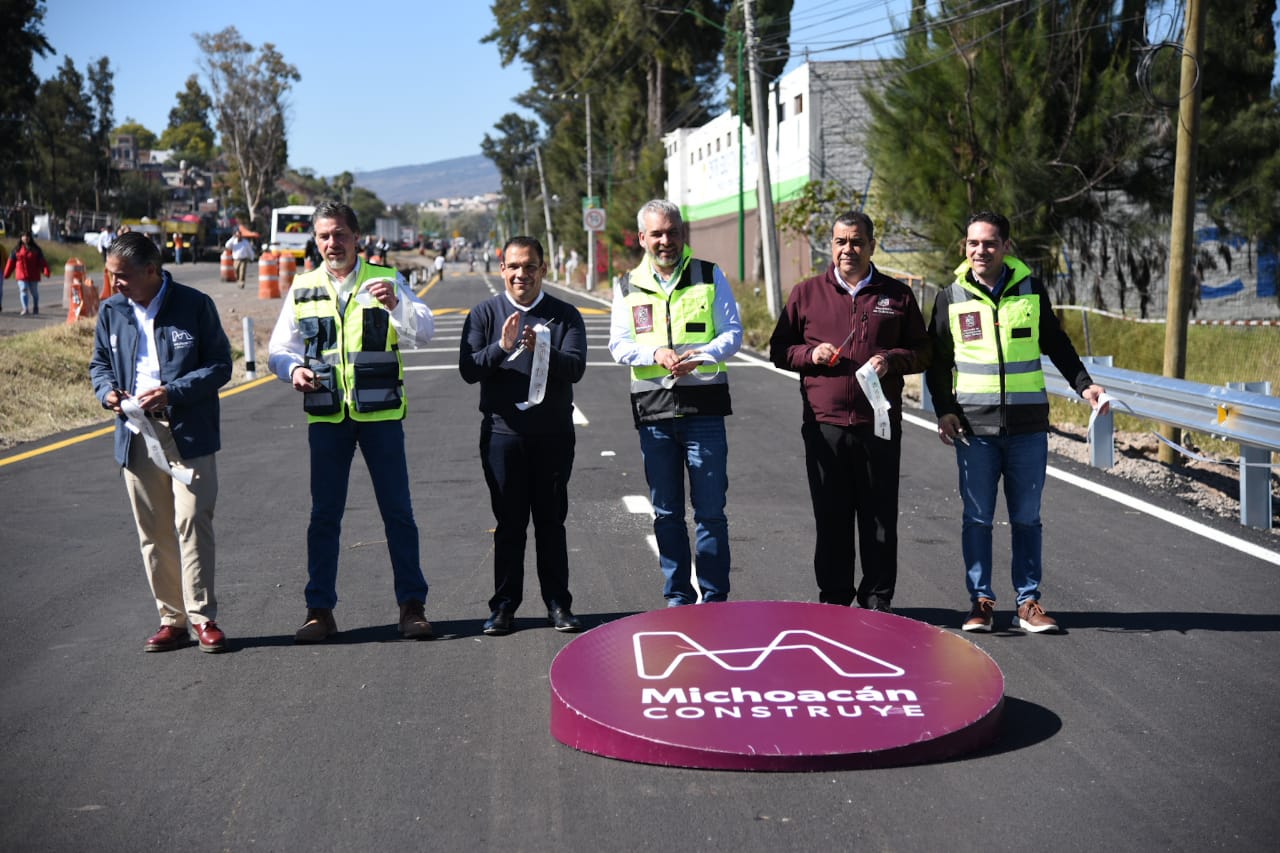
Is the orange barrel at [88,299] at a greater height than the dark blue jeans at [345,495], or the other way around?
the orange barrel at [88,299]

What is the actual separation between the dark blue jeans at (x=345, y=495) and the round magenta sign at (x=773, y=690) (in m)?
1.15

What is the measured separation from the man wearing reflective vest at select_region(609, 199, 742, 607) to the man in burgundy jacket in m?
0.39

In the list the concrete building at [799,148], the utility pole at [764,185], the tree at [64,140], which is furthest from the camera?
the tree at [64,140]

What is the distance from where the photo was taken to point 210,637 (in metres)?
6.65

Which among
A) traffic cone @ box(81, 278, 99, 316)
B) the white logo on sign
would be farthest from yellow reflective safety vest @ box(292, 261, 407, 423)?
traffic cone @ box(81, 278, 99, 316)

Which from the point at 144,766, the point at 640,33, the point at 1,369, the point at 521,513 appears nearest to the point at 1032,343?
the point at 521,513

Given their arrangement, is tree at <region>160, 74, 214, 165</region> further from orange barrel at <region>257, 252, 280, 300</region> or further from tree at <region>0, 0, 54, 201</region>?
orange barrel at <region>257, 252, 280, 300</region>

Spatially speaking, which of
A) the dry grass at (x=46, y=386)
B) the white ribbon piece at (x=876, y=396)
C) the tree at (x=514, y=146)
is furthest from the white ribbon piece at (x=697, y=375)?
the tree at (x=514, y=146)

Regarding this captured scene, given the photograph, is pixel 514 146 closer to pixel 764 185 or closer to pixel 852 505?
pixel 764 185

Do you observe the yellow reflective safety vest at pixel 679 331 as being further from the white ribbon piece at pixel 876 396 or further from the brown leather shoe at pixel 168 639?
the brown leather shoe at pixel 168 639

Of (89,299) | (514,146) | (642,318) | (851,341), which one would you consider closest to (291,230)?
(89,299)

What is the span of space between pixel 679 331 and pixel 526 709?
2.08 m

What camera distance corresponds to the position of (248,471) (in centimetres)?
1232

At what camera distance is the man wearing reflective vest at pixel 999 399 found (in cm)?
700
